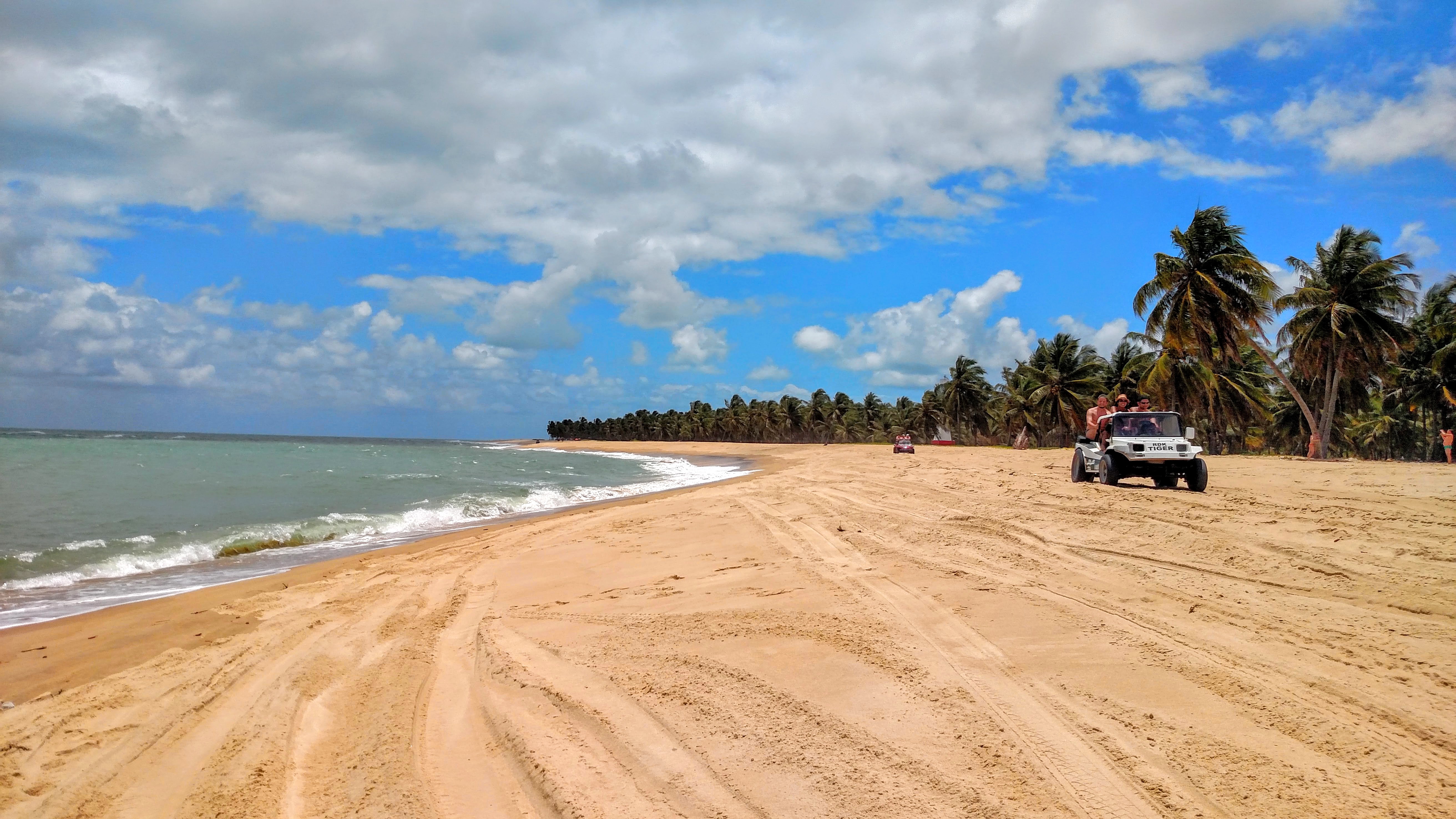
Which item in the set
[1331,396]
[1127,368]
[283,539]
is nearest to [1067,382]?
[1127,368]

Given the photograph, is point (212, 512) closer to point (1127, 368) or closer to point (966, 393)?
point (1127, 368)

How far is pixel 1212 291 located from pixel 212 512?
34138mm

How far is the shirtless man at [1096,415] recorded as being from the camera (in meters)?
14.9

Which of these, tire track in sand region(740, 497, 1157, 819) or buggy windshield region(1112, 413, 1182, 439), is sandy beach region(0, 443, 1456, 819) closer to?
tire track in sand region(740, 497, 1157, 819)

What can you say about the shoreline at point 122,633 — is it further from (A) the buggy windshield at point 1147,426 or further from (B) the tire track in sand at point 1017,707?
A: (A) the buggy windshield at point 1147,426

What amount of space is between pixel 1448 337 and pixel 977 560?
43219 millimetres

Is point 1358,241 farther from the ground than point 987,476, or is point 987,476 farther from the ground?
point 1358,241

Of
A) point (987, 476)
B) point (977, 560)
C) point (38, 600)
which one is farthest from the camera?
point (987, 476)

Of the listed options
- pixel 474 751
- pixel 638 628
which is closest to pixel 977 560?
pixel 638 628

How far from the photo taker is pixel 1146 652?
198 inches

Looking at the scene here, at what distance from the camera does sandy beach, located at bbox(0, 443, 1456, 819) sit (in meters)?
3.52

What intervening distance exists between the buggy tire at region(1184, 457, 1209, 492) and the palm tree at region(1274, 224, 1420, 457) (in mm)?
20487

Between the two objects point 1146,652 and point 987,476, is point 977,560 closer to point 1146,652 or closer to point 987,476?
point 1146,652

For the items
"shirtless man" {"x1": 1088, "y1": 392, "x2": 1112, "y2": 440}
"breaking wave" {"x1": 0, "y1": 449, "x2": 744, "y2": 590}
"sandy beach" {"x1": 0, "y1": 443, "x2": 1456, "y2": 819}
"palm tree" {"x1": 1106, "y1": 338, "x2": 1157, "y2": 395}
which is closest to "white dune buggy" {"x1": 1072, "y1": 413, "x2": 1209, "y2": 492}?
"shirtless man" {"x1": 1088, "y1": 392, "x2": 1112, "y2": 440}
